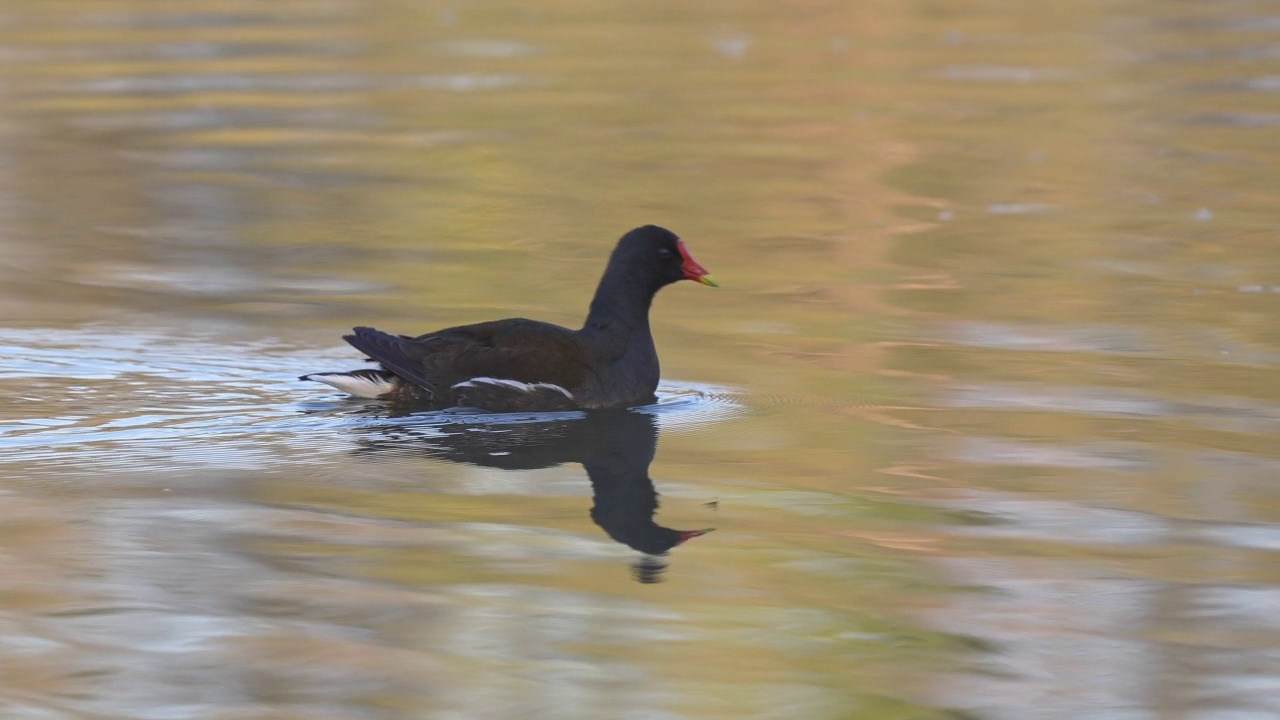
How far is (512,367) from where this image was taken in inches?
305

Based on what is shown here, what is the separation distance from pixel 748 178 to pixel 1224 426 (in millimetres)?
6993

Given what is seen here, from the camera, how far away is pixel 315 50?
894 inches

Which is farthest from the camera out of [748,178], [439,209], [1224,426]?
[748,178]

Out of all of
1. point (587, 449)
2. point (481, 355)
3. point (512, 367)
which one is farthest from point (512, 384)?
point (587, 449)

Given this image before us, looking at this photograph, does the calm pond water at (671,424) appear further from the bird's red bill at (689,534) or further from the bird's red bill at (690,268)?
the bird's red bill at (690,268)

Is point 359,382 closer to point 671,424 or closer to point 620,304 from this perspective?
point 620,304

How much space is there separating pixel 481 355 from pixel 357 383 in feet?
1.65

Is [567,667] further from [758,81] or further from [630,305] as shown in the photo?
[758,81]

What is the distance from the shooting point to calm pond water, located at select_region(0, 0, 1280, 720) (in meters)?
4.98

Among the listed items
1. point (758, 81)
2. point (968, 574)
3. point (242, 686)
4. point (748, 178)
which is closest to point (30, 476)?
point (242, 686)

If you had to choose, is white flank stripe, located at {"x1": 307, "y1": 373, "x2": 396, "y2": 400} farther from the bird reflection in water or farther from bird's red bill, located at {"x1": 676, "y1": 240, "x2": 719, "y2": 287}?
bird's red bill, located at {"x1": 676, "y1": 240, "x2": 719, "y2": 287}

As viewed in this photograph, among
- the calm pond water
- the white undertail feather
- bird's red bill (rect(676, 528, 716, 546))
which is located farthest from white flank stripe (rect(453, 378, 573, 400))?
bird's red bill (rect(676, 528, 716, 546))

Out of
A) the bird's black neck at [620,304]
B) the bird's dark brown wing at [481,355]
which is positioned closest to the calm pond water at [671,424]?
the bird's dark brown wing at [481,355]

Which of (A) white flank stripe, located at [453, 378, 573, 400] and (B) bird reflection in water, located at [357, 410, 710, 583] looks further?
(A) white flank stripe, located at [453, 378, 573, 400]
